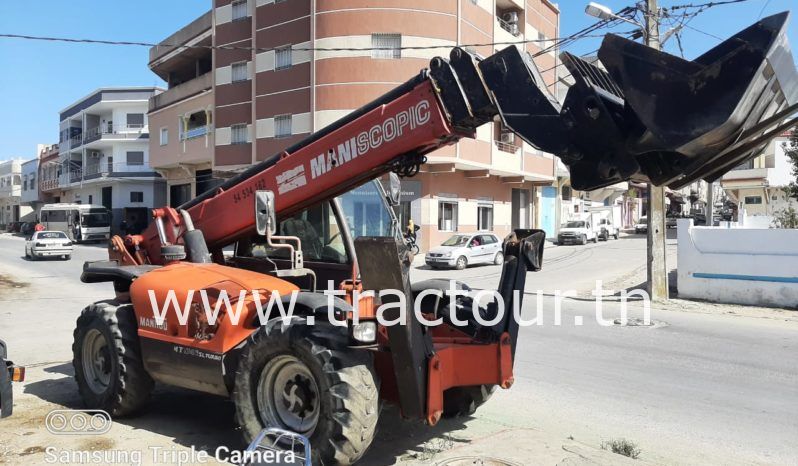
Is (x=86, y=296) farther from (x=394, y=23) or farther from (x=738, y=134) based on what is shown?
(x=394, y=23)

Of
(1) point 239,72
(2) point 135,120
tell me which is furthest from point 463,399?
(2) point 135,120

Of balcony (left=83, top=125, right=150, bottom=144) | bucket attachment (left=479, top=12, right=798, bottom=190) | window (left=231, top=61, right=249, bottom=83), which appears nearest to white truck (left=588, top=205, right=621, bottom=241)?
window (left=231, top=61, right=249, bottom=83)

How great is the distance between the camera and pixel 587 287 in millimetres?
19047

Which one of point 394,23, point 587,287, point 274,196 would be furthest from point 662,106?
point 394,23

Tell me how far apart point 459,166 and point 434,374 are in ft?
91.6

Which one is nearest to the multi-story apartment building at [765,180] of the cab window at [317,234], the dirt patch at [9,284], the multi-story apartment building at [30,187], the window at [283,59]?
the window at [283,59]

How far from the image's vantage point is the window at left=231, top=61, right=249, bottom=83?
116ft

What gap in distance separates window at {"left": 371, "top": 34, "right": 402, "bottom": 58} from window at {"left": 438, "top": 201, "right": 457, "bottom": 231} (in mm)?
8140

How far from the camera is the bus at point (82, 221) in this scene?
152ft

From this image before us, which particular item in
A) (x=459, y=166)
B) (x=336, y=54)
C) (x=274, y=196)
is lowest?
(x=274, y=196)

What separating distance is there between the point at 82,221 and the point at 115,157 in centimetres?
1162

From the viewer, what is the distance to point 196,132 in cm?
3962

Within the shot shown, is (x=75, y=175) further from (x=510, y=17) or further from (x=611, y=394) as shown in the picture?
(x=611, y=394)

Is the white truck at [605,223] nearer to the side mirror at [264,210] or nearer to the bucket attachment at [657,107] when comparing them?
the side mirror at [264,210]
